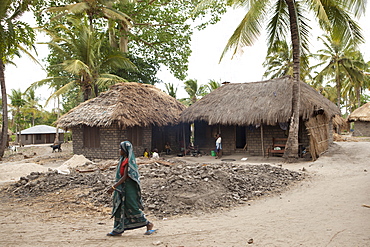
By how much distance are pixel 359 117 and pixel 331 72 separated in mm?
4484

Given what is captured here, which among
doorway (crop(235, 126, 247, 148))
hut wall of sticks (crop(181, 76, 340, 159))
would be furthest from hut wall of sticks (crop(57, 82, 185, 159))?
doorway (crop(235, 126, 247, 148))

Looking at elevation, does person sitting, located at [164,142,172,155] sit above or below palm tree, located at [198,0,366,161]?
below

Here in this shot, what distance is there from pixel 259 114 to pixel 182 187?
26.3 feet

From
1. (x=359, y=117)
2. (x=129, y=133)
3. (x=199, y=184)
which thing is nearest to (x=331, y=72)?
(x=359, y=117)

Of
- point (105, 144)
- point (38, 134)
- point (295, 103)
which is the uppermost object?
point (295, 103)

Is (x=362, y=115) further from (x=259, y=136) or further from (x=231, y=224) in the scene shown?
(x=231, y=224)

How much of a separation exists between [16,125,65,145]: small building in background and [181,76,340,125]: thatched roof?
23.4m

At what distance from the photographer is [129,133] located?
1505cm

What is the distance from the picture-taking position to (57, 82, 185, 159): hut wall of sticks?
1418 cm

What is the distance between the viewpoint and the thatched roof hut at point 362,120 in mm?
24891

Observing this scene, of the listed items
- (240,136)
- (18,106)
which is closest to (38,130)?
(18,106)

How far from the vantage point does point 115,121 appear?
45.5 feet

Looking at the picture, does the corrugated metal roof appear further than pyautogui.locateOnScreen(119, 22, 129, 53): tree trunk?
Yes

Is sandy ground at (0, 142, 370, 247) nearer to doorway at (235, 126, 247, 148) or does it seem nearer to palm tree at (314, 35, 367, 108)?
doorway at (235, 126, 247, 148)
